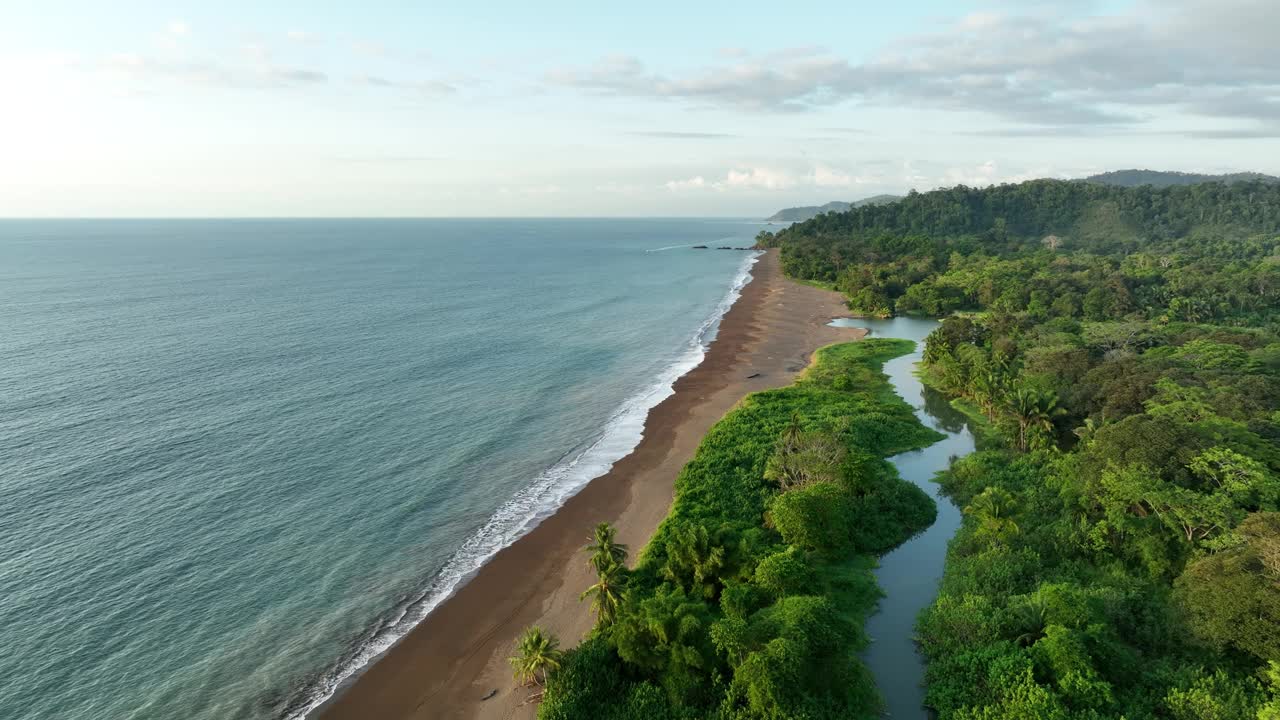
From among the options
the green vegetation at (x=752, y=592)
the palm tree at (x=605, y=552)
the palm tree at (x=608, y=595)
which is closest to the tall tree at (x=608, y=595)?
the palm tree at (x=608, y=595)

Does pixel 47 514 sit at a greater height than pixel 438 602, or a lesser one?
greater

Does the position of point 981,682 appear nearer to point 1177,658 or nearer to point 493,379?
point 1177,658

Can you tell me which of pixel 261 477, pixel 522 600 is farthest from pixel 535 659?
pixel 261 477

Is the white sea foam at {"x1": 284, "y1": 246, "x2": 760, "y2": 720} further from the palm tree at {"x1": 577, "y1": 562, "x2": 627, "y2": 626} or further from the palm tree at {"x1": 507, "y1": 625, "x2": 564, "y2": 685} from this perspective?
the palm tree at {"x1": 577, "y1": 562, "x2": 627, "y2": 626}

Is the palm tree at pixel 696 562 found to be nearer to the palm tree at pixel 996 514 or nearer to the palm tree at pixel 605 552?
the palm tree at pixel 605 552

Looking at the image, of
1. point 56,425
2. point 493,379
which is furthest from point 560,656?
point 56,425

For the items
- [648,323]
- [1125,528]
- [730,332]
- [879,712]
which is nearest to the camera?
[879,712]
